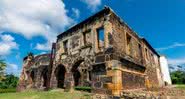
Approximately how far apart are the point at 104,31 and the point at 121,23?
6.10 feet

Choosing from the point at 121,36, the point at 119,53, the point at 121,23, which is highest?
the point at 121,23

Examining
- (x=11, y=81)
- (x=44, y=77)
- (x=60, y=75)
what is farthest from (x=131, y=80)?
(x=11, y=81)

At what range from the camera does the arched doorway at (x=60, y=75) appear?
14.7 metres

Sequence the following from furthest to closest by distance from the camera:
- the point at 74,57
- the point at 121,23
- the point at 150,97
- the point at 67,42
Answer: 1. the point at 67,42
2. the point at 74,57
3. the point at 121,23
4. the point at 150,97

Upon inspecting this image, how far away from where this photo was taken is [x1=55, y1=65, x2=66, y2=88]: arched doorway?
A: 1473 centimetres

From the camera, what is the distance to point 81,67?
1817 centimetres

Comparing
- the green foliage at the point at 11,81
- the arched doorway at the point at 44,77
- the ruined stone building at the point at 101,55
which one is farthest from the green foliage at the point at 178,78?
the green foliage at the point at 11,81

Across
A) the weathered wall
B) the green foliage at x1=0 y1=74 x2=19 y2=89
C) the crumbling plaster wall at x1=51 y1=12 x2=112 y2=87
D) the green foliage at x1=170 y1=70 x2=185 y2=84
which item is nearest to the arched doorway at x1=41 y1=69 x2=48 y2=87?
the crumbling plaster wall at x1=51 y1=12 x2=112 y2=87

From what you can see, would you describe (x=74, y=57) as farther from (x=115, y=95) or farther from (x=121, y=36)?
(x=115, y=95)

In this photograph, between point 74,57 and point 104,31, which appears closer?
point 104,31

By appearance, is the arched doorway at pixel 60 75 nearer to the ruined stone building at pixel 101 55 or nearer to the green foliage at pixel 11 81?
the ruined stone building at pixel 101 55

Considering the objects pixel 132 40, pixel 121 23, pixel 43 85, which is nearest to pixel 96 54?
pixel 121 23

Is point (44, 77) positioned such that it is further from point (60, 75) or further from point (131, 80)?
point (131, 80)

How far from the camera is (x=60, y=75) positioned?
15.0 meters
